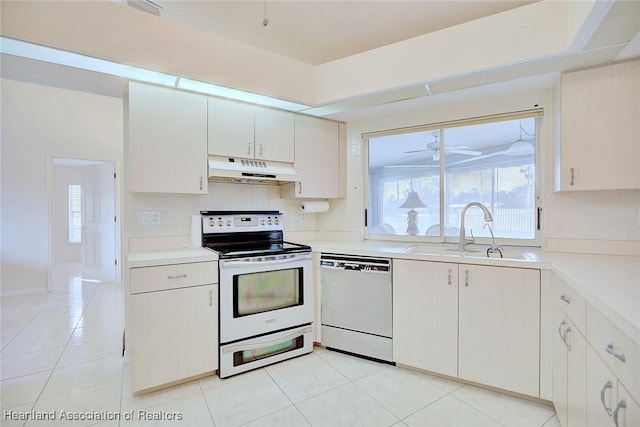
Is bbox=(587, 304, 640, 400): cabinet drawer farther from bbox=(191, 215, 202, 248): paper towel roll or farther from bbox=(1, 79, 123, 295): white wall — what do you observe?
bbox=(1, 79, 123, 295): white wall

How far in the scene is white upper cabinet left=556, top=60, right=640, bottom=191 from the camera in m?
1.94

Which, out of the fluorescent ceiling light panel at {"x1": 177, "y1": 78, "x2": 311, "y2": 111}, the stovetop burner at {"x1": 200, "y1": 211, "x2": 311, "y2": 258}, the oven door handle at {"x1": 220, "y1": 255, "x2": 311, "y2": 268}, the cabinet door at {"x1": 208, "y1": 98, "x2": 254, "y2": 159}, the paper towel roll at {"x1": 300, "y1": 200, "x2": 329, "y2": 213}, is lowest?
the oven door handle at {"x1": 220, "y1": 255, "x2": 311, "y2": 268}

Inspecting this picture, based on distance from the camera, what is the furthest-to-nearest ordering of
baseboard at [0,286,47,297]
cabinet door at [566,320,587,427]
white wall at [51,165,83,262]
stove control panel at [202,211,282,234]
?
white wall at [51,165,83,262], baseboard at [0,286,47,297], stove control panel at [202,211,282,234], cabinet door at [566,320,587,427]

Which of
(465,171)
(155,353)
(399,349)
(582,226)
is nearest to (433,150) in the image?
(465,171)

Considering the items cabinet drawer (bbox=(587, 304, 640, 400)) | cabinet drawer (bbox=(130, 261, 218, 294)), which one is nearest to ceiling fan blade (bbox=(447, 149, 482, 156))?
cabinet drawer (bbox=(587, 304, 640, 400))

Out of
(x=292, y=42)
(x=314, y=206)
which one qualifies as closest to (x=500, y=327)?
(x=314, y=206)

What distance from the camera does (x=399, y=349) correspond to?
8.02ft

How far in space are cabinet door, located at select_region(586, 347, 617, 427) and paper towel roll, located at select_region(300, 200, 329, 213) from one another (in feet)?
7.98

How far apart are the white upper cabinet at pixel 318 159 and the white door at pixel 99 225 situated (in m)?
4.02

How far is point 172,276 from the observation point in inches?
84.5

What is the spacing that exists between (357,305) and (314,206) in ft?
3.81

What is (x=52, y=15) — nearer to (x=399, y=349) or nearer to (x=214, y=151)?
(x=214, y=151)

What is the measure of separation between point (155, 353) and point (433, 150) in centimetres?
279

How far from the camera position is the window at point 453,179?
2.64 m
